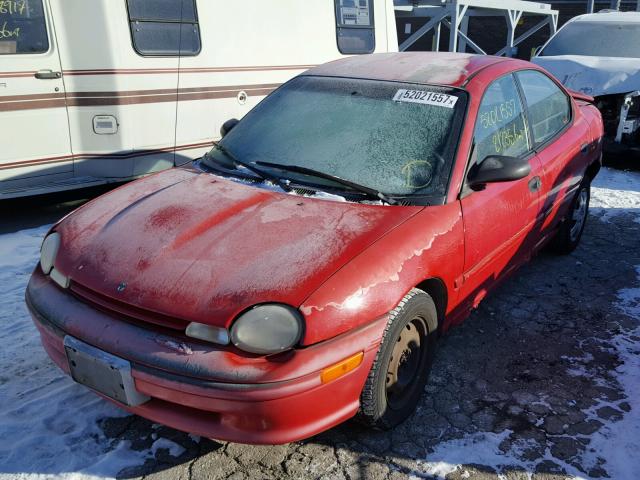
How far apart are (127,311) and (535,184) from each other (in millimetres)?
2545

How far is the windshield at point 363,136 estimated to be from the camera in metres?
2.96

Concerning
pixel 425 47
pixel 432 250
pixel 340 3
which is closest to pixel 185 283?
pixel 432 250

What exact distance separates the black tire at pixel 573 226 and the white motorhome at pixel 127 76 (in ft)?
11.2

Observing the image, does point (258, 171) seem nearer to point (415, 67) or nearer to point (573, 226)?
point (415, 67)

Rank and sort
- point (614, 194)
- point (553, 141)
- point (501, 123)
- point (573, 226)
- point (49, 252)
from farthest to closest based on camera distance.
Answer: point (614, 194) → point (573, 226) → point (553, 141) → point (501, 123) → point (49, 252)

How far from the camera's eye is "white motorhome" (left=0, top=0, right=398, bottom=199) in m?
4.93

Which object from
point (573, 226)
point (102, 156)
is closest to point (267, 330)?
point (573, 226)

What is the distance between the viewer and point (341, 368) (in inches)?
89.7

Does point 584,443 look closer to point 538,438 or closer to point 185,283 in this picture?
point 538,438

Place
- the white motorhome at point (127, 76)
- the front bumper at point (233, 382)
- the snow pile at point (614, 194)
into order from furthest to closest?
the snow pile at point (614, 194) < the white motorhome at point (127, 76) < the front bumper at point (233, 382)

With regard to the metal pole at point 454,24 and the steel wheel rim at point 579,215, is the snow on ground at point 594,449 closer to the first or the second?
the steel wheel rim at point 579,215

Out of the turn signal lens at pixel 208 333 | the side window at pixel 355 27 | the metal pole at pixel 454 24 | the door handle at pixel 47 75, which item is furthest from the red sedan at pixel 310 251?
the metal pole at pixel 454 24

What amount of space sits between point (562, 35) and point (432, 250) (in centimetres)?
782

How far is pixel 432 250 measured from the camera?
2693 millimetres
